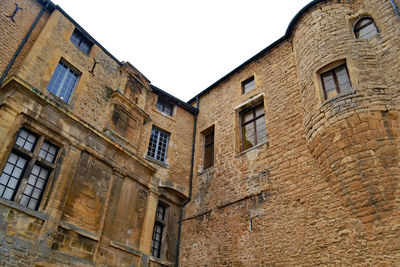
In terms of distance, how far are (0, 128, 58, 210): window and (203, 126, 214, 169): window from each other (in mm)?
5163

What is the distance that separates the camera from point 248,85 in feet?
36.1

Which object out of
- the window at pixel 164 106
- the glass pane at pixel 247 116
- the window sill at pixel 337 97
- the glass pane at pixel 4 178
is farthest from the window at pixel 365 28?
the glass pane at pixel 4 178

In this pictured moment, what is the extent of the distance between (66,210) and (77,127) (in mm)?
2181

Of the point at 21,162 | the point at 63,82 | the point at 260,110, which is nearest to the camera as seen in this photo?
the point at 21,162

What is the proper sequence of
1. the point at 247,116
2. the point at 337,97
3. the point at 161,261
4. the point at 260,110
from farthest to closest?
1. the point at 247,116
2. the point at 260,110
3. the point at 161,261
4. the point at 337,97

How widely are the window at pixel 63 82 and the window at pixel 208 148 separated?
504 centimetres

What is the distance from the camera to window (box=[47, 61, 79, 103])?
27.7 feet

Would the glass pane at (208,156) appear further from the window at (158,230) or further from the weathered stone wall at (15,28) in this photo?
the weathered stone wall at (15,28)

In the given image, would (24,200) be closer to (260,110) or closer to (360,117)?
(260,110)

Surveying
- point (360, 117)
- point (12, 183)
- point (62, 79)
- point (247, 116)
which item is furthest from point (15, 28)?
point (360, 117)

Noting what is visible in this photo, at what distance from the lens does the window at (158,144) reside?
1056cm

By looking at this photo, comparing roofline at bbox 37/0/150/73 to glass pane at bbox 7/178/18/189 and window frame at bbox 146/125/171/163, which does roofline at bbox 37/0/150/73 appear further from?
glass pane at bbox 7/178/18/189

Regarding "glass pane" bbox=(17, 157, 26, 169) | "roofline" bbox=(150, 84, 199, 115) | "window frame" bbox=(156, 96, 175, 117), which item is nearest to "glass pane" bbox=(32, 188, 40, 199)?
"glass pane" bbox=(17, 157, 26, 169)

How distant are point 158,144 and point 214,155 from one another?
203 centimetres
